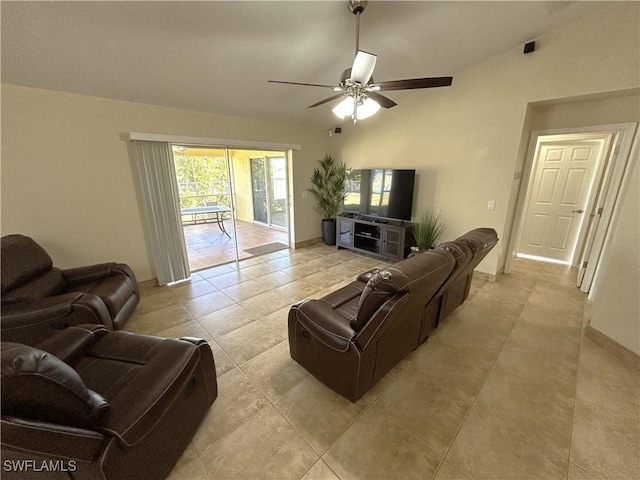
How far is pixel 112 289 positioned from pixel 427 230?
4143 mm

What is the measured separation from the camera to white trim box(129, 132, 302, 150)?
10.4 ft

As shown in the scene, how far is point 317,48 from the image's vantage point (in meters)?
2.75

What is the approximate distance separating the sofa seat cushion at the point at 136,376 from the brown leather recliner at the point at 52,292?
0.66 m

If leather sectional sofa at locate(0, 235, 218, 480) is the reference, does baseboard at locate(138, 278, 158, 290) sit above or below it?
below

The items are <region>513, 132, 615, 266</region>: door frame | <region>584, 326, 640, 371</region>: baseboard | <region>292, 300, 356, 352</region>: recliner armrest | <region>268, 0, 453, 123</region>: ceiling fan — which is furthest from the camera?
<region>513, 132, 615, 266</region>: door frame

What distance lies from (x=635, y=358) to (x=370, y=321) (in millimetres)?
2506

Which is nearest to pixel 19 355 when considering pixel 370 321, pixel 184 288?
pixel 370 321

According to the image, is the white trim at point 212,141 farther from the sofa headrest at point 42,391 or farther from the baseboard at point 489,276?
the baseboard at point 489,276

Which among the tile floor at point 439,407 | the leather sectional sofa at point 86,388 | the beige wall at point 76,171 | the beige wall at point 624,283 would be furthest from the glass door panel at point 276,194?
the beige wall at point 624,283

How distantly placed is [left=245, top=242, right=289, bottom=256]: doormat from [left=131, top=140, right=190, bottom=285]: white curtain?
1.51 meters

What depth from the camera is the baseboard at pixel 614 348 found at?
6.97 feet

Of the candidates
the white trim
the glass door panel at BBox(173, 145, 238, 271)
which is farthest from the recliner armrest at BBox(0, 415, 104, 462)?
the glass door panel at BBox(173, 145, 238, 271)

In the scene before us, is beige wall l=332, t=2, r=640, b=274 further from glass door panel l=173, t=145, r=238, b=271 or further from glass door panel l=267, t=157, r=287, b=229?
glass door panel l=173, t=145, r=238, b=271

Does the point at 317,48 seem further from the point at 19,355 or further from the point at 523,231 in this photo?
the point at 523,231
